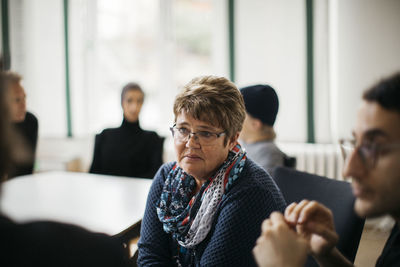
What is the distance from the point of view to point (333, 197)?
4.29 feet

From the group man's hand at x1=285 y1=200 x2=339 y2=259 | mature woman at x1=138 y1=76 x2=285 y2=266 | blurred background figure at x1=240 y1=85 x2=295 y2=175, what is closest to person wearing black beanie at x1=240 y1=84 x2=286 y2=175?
blurred background figure at x1=240 y1=85 x2=295 y2=175

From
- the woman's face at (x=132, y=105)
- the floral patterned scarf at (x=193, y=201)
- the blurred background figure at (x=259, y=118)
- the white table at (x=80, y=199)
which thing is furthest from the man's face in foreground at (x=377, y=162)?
the woman's face at (x=132, y=105)

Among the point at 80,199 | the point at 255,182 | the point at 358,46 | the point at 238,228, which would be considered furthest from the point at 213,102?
the point at 358,46

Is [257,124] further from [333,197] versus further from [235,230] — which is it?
[235,230]

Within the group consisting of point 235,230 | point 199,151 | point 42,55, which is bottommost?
point 235,230

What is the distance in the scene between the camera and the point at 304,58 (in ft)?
12.0

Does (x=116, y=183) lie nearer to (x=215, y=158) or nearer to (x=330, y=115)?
(x=215, y=158)

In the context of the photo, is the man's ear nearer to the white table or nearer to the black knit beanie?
the black knit beanie

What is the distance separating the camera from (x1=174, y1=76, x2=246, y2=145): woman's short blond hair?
4.25 feet

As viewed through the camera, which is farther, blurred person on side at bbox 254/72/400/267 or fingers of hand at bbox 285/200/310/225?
fingers of hand at bbox 285/200/310/225

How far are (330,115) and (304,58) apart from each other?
670 millimetres

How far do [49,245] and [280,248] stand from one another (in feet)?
1.68

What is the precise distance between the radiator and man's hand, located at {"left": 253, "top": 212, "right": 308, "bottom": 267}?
2812 millimetres

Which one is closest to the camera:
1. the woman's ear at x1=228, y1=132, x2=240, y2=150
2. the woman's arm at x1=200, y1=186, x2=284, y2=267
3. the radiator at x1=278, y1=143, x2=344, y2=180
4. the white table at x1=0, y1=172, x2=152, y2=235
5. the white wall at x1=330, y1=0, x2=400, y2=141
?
the woman's arm at x1=200, y1=186, x2=284, y2=267
